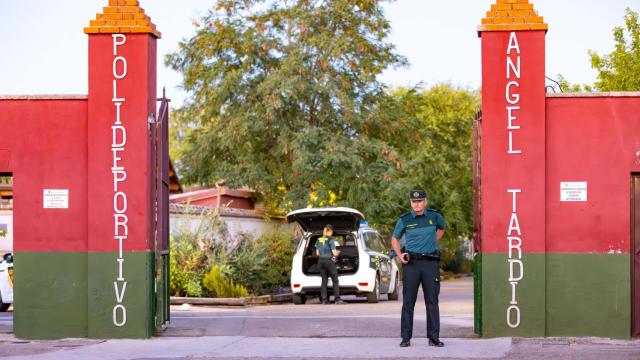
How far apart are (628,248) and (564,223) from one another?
2.79ft

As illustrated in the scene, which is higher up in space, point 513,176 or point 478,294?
point 513,176

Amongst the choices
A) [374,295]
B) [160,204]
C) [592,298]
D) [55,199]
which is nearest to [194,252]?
[374,295]

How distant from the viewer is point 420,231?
45.3 ft

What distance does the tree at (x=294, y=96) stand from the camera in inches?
1387

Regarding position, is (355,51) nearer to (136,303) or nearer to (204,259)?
(204,259)

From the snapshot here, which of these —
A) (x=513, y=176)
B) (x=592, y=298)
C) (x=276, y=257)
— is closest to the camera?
(x=592, y=298)

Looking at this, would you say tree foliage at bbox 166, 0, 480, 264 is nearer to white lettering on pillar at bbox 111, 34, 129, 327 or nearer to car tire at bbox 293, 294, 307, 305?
car tire at bbox 293, 294, 307, 305

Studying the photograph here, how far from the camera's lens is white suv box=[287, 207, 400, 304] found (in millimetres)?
24062

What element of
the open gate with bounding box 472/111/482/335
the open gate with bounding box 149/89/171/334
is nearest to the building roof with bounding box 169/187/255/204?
the open gate with bounding box 149/89/171/334

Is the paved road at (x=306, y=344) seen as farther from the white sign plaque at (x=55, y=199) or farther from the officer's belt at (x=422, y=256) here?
the white sign plaque at (x=55, y=199)

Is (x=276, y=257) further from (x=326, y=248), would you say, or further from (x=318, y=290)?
(x=326, y=248)

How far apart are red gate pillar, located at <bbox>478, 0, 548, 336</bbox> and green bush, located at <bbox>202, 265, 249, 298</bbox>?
10.9 metres

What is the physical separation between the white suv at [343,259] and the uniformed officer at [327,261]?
1.01 feet

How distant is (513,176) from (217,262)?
1194 cm
